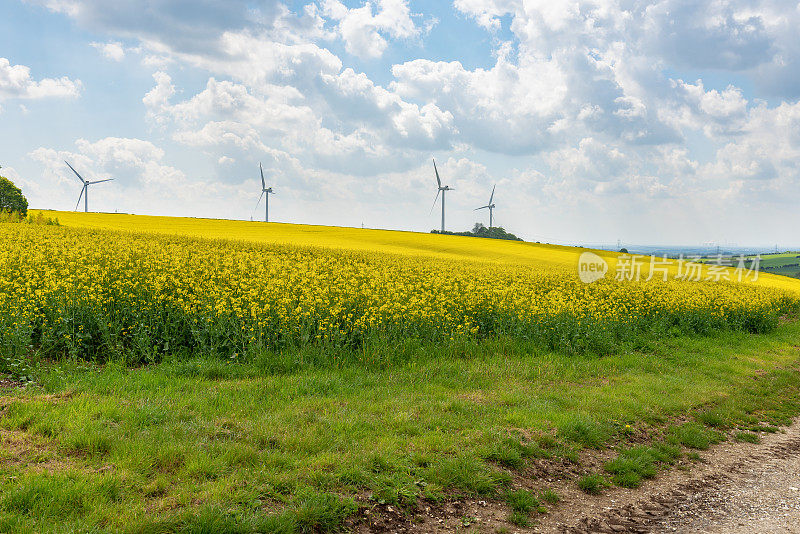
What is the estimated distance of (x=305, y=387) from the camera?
8.84 meters

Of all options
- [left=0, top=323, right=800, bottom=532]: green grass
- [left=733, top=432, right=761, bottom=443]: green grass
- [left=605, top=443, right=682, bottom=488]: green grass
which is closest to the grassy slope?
[left=0, top=323, right=800, bottom=532]: green grass

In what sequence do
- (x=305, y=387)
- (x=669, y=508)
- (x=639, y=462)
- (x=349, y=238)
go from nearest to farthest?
1. (x=669, y=508)
2. (x=639, y=462)
3. (x=305, y=387)
4. (x=349, y=238)

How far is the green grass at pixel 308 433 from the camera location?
204 inches

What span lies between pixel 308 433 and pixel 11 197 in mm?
41948

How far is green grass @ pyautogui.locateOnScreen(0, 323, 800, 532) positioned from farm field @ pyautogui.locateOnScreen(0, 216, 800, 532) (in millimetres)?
34

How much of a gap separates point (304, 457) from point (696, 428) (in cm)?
736

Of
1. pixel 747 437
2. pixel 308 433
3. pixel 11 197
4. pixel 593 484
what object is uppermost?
pixel 11 197

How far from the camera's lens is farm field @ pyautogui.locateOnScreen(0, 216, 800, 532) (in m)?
5.50

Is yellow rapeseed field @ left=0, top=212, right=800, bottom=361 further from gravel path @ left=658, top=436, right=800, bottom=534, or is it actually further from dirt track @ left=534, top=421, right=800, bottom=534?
gravel path @ left=658, top=436, right=800, bottom=534

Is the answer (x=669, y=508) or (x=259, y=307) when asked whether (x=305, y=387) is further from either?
(x=669, y=508)

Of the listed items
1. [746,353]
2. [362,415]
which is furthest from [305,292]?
[746,353]

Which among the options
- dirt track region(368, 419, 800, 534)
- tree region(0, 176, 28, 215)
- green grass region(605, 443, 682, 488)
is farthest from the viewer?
tree region(0, 176, 28, 215)

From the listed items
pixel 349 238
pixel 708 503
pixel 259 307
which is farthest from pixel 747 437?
pixel 349 238

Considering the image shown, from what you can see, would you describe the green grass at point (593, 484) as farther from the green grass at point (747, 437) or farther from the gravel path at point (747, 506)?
the green grass at point (747, 437)
